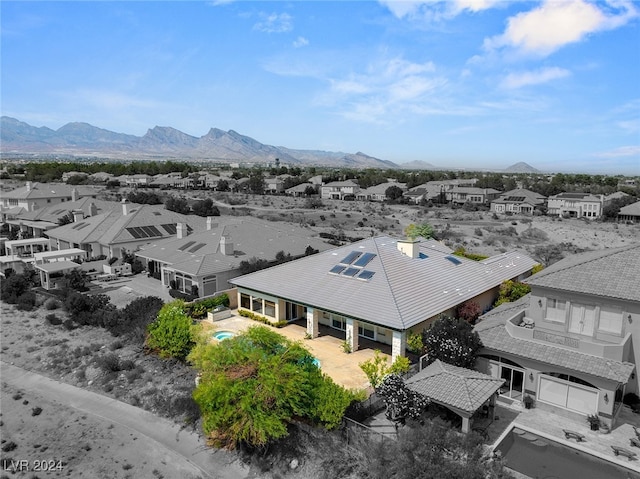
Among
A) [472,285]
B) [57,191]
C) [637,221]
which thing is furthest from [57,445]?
[637,221]

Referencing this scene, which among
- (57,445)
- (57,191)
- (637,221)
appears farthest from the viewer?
(637,221)

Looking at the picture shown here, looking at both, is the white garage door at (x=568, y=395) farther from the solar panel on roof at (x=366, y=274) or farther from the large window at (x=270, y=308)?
the large window at (x=270, y=308)

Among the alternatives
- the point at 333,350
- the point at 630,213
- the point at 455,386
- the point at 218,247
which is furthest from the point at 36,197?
the point at 630,213

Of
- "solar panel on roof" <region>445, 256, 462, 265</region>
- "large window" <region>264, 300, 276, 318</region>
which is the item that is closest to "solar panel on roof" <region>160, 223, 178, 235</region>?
"large window" <region>264, 300, 276, 318</region>

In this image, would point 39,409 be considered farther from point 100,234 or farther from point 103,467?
point 100,234

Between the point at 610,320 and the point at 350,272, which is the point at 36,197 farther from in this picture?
the point at 610,320

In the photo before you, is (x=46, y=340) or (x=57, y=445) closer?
(x=57, y=445)
